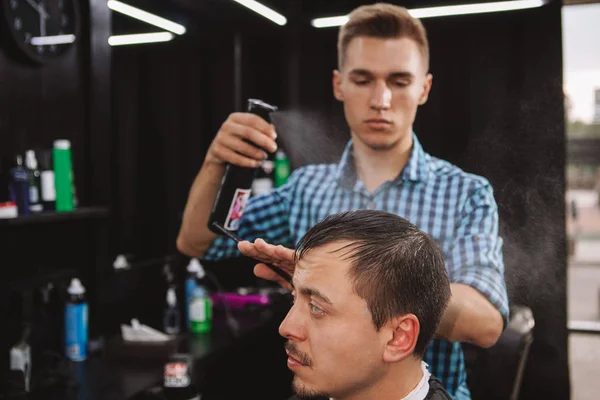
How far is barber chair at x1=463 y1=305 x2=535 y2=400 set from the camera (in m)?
1.64

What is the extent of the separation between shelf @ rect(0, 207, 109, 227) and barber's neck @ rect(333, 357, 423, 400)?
1598 mm

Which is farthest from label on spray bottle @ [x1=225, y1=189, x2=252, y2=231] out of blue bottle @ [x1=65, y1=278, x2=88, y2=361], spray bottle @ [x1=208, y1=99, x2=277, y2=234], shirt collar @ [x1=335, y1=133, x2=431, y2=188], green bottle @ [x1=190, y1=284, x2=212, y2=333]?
green bottle @ [x1=190, y1=284, x2=212, y2=333]

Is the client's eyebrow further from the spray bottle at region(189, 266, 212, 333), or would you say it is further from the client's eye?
the spray bottle at region(189, 266, 212, 333)

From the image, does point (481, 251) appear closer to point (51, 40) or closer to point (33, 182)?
point (33, 182)

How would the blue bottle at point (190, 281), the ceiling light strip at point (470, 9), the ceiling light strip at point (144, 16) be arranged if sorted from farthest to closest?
the blue bottle at point (190, 281)
the ceiling light strip at point (144, 16)
the ceiling light strip at point (470, 9)

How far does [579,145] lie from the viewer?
2.55m

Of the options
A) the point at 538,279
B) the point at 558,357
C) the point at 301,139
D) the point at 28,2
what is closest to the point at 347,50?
Answer: the point at 301,139

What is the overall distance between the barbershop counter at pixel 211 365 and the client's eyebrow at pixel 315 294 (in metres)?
1.31

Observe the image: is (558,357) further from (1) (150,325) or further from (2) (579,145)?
(1) (150,325)

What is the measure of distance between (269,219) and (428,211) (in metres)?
0.52

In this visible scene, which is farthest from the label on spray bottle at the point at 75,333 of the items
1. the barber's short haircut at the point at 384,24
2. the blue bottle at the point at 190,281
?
the barber's short haircut at the point at 384,24

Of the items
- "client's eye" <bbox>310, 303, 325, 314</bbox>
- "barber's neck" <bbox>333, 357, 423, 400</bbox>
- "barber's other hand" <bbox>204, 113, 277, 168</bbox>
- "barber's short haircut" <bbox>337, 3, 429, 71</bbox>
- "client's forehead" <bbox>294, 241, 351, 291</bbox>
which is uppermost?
"barber's short haircut" <bbox>337, 3, 429, 71</bbox>

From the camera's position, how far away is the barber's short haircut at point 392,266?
1.11m

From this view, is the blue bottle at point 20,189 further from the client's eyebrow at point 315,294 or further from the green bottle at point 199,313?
the client's eyebrow at point 315,294
